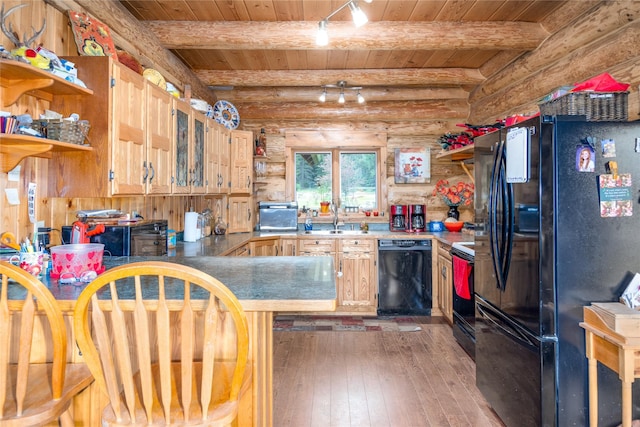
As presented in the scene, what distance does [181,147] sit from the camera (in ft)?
9.72

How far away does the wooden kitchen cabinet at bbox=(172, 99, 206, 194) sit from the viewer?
2893mm

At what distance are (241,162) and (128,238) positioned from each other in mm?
2101

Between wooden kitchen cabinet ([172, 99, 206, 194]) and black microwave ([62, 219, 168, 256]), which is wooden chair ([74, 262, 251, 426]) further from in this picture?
wooden kitchen cabinet ([172, 99, 206, 194])

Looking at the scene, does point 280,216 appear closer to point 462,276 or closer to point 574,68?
point 462,276

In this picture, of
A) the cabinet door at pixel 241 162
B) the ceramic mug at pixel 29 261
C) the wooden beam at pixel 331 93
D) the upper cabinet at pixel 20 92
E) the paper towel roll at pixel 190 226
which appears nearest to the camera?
the upper cabinet at pixel 20 92

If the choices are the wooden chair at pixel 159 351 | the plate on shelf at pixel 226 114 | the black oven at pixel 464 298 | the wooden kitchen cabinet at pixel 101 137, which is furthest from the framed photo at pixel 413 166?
the wooden chair at pixel 159 351

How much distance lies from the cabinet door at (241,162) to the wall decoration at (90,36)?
1946 millimetres

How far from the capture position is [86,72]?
6.70 feet

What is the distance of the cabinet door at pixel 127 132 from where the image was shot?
2072mm

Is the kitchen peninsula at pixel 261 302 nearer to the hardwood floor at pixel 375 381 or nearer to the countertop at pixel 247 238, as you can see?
the hardwood floor at pixel 375 381

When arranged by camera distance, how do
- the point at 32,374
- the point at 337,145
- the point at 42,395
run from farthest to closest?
1. the point at 337,145
2. the point at 32,374
3. the point at 42,395

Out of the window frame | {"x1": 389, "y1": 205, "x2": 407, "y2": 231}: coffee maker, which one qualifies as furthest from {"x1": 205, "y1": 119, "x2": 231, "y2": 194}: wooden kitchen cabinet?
{"x1": 389, "y1": 205, "x2": 407, "y2": 231}: coffee maker

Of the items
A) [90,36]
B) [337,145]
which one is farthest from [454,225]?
[90,36]

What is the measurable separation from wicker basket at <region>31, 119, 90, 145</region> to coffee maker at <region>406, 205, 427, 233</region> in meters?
3.59
